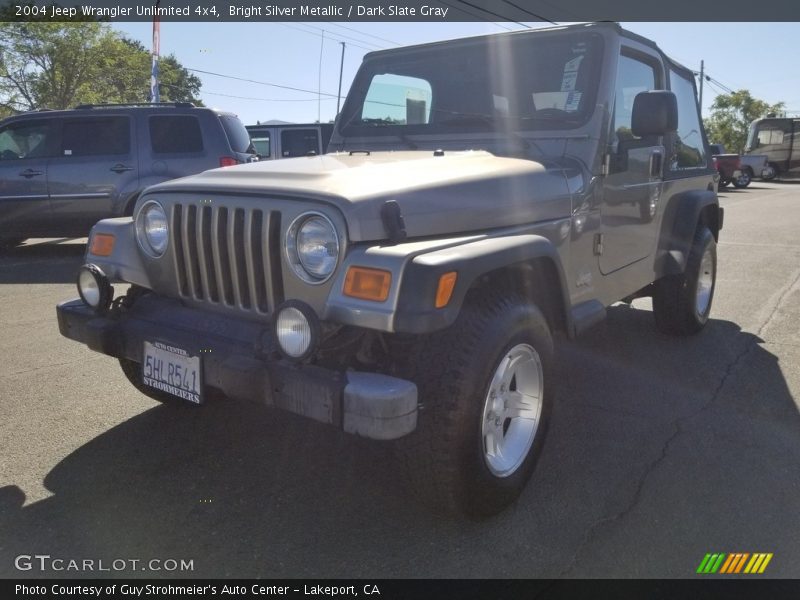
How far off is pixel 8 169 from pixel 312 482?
304 inches

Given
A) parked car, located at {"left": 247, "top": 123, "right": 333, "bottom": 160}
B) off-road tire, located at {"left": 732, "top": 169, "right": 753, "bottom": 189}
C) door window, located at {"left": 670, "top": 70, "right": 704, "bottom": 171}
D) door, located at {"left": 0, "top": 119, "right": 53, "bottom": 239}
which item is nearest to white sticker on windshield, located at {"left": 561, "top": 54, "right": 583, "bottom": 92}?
door window, located at {"left": 670, "top": 70, "right": 704, "bottom": 171}

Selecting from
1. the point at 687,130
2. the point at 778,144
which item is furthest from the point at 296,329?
the point at 778,144

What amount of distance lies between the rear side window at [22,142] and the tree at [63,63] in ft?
57.6

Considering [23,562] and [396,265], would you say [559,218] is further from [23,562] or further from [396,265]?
[23,562]

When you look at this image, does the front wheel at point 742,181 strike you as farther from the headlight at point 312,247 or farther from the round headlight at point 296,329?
the round headlight at point 296,329

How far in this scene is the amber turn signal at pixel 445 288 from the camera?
225 cm

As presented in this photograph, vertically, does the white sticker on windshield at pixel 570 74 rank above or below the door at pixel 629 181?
above

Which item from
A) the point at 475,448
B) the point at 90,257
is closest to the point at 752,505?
the point at 475,448

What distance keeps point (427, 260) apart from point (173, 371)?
1.13 metres

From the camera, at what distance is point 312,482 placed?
2.95m

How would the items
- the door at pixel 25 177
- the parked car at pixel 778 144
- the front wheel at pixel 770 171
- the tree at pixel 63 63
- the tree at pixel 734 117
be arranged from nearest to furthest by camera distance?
the door at pixel 25 177
the tree at pixel 63 63
the parked car at pixel 778 144
the front wheel at pixel 770 171
the tree at pixel 734 117

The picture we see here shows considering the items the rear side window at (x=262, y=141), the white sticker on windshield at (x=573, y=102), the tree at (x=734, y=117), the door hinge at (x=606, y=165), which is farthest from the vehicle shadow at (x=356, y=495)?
the tree at (x=734, y=117)

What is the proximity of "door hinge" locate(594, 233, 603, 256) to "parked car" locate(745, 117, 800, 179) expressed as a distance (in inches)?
1348

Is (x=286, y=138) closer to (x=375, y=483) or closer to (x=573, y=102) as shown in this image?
(x=573, y=102)
